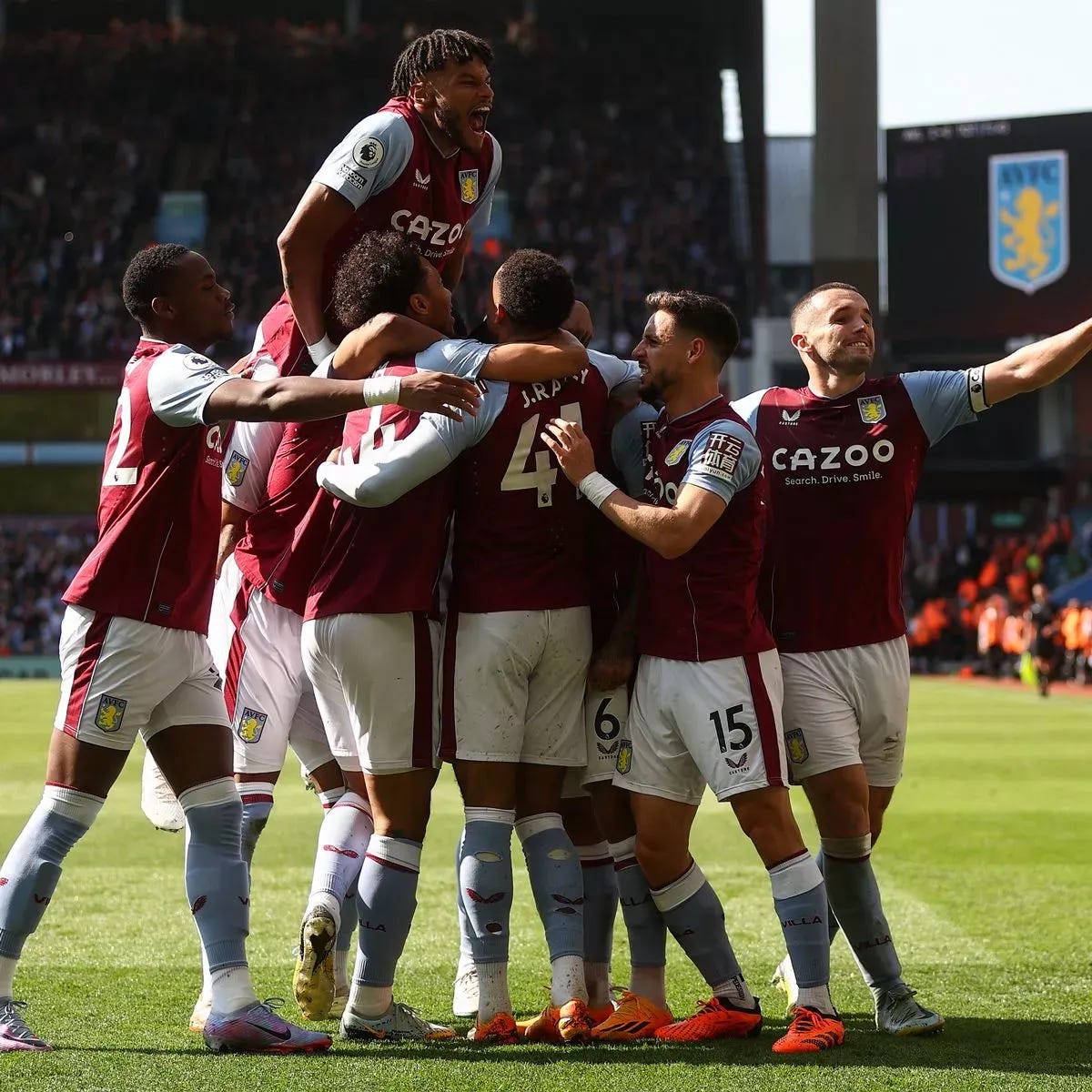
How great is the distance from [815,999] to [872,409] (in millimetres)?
1765

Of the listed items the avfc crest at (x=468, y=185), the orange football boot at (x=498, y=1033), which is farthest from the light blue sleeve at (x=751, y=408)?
the orange football boot at (x=498, y=1033)

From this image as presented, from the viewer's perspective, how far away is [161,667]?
174 inches

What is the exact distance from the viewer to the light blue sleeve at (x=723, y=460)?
4359 millimetres

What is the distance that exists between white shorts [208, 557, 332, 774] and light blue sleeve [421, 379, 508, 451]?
48.0 inches

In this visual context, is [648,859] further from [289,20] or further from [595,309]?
[289,20]

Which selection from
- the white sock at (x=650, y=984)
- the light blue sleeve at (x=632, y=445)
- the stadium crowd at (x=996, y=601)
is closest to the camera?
the white sock at (x=650, y=984)

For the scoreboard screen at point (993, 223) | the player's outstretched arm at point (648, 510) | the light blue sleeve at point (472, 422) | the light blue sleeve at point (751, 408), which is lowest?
the player's outstretched arm at point (648, 510)

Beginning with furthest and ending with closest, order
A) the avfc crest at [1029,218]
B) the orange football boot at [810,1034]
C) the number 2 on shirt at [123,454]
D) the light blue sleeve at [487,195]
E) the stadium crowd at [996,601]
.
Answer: the avfc crest at [1029,218] → the stadium crowd at [996,601] → the light blue sleeve at [487,195] → the number 2 on shirt at [123,454] → the orange football boot at [810,1034]

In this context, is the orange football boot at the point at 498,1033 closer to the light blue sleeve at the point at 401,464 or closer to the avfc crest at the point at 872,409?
the light blue sleeve at the point at 401,464

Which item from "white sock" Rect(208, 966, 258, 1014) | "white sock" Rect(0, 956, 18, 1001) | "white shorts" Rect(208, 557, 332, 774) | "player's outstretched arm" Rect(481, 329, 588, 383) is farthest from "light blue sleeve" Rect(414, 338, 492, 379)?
"white sock" Rect(0, 956, 18, 1001)

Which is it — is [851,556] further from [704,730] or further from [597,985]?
[597,985]

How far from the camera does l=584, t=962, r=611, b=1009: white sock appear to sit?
4.82 metres

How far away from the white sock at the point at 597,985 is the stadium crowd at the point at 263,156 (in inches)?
1127

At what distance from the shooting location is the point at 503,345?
4477 millimetres
